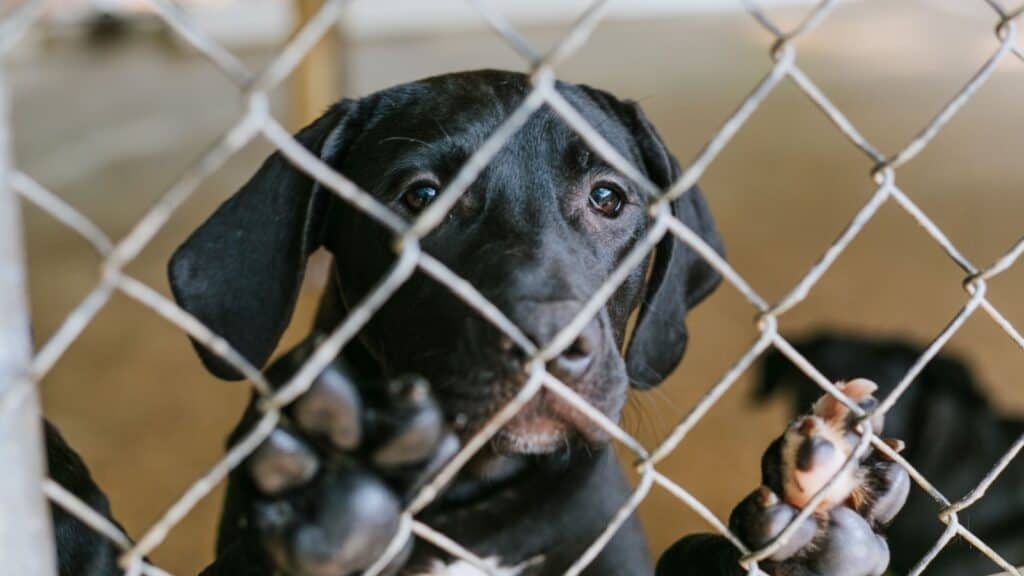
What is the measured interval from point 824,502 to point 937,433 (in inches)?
110

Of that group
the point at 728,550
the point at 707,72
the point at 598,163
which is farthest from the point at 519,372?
the point at 707,72

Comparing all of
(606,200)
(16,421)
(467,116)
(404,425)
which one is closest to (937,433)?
(606,200)

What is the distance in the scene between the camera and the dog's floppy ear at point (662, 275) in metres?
2.66

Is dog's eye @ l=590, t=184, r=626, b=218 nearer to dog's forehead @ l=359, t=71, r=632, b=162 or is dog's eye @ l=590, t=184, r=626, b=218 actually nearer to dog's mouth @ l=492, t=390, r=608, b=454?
dog's forehead @ l=359, t=71, r=632, b=162

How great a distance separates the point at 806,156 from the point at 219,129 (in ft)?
17.0

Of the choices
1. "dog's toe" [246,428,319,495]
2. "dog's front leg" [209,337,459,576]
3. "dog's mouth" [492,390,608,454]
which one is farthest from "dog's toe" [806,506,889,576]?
"dog's toe" [246,428,319,495]

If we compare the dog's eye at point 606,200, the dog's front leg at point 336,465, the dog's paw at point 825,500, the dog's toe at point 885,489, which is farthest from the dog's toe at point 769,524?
the dog's eye at point 606,200

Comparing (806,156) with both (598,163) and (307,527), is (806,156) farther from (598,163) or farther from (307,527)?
(307,527)

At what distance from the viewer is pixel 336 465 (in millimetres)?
1274

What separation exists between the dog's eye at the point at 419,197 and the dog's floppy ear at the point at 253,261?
0.62 feet

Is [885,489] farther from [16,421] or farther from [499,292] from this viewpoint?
[16,421]

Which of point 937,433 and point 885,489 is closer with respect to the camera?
point 885,489

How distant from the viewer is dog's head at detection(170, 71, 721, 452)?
190 centimetres

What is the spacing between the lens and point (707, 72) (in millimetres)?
11867
